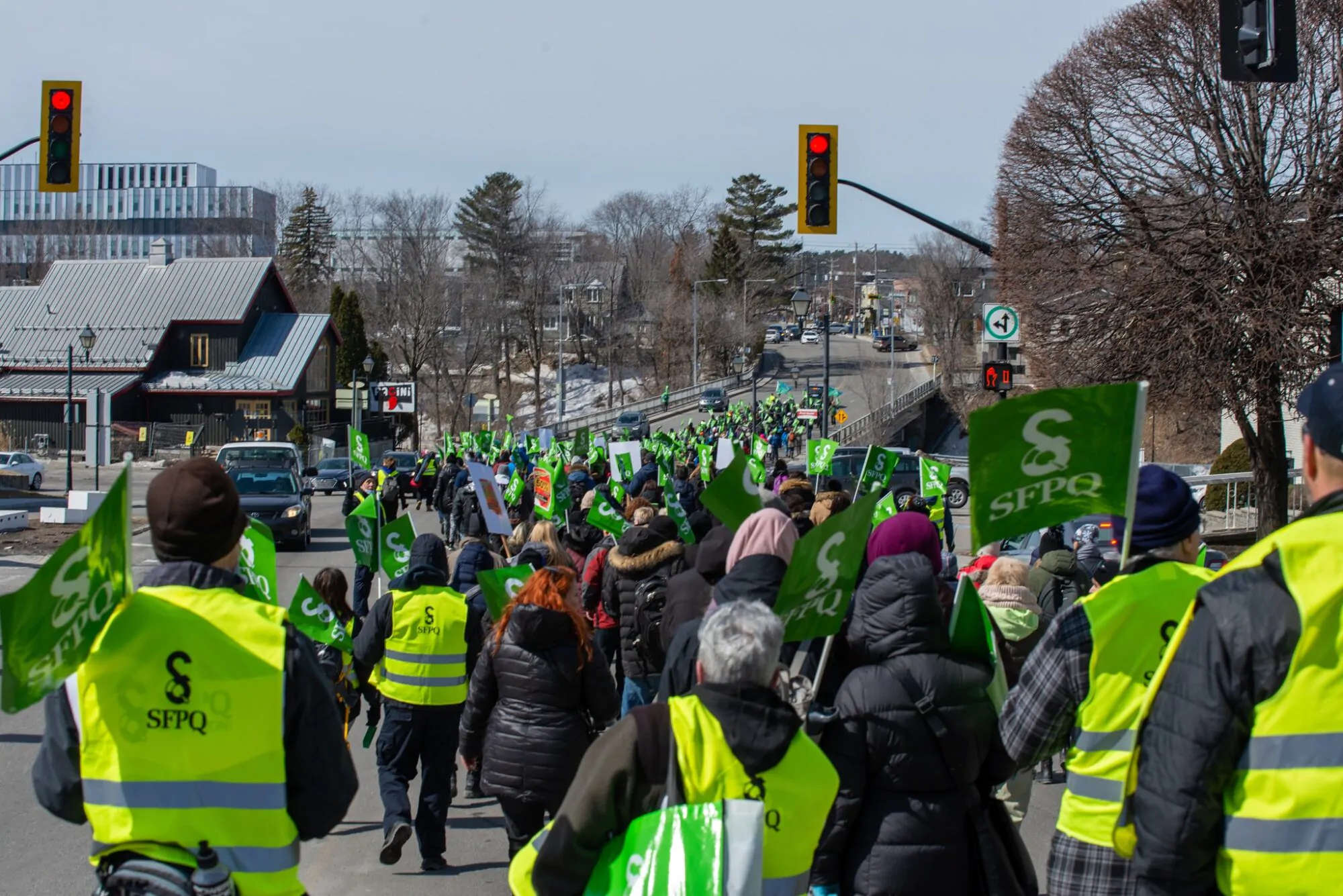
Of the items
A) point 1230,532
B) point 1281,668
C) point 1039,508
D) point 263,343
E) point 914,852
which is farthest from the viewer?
point 263,343

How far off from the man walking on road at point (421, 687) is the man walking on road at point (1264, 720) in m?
4.67

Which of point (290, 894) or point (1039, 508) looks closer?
point (290, 894)

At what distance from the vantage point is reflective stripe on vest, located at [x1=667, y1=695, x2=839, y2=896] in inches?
128

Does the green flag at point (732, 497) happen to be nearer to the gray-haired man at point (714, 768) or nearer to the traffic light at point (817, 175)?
the gray-haired man at point (714, 768)

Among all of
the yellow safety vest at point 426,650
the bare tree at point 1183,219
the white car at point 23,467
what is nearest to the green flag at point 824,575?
the yellow safety vest at point 426,650

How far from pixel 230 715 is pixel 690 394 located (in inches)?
3266

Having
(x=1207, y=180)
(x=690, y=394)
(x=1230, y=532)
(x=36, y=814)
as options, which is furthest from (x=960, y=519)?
(x=690, y=394)

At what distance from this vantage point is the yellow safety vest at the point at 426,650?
7016mm

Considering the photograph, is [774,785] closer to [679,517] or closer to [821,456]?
[679,517]

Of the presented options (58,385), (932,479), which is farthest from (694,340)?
(932,479)

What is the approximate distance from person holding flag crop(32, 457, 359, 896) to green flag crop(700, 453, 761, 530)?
11.4ft

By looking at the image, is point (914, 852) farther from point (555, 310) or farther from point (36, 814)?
point (555, 310)

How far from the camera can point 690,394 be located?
8606 centimetres

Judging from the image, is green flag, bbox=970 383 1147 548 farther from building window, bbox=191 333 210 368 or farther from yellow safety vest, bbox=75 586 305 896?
building window, bbox=191 333 210 368
